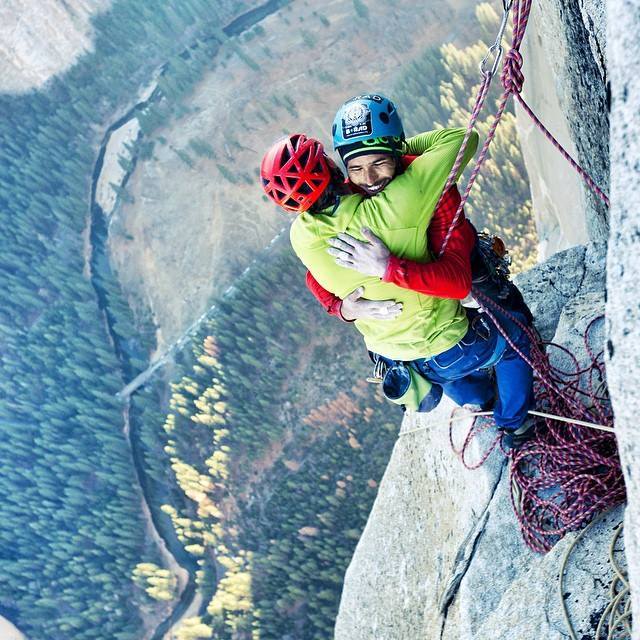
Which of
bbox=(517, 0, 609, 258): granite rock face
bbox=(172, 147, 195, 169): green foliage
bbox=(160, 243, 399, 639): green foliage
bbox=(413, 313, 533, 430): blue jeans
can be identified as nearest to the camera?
bbox=(517, 0, 609, 258): granite rock face

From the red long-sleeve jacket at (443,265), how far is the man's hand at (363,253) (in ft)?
0.15

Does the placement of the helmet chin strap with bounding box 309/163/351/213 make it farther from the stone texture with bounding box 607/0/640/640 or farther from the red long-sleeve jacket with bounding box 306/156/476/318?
the stone texture with bounding box 607/0/640/640

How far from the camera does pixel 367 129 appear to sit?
2.67m

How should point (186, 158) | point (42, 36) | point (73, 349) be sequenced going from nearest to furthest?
1. point (73, 349)
2. point (186, 158)
3. point (42, 36)

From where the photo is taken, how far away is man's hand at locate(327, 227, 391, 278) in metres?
2.65

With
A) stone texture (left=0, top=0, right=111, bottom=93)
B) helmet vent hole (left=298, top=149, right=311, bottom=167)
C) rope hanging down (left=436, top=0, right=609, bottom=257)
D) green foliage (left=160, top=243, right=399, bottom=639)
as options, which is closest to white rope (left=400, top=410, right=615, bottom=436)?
rope hanging down (left=436, top=0, right=609, bottom=257)

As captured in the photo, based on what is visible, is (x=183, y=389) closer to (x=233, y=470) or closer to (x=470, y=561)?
(x=233, y=470)

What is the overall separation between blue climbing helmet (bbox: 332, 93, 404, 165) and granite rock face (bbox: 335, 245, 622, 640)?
2363 millimetres

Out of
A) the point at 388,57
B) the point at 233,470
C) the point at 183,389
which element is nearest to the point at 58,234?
the point at 183,389

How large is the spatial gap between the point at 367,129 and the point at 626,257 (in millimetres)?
1444

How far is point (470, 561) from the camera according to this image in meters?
4.10

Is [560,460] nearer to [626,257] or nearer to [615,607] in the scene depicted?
[615,607]

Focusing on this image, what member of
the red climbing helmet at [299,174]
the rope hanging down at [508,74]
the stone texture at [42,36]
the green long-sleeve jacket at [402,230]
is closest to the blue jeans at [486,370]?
the green long-sleeve jacket at [402,230]

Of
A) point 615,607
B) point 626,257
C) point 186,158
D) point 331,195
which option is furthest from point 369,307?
point 186,158
